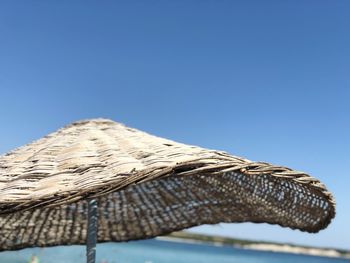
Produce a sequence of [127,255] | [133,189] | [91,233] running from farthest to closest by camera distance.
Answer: [127,255] → [133,189] → [91,233]

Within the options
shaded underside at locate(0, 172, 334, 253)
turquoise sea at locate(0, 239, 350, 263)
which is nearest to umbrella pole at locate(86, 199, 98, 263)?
shaded underside at locate(0, 172, 334, 253)

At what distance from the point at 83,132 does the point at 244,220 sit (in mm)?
1082

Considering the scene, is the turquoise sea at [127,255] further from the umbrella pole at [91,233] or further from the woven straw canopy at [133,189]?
the umbrella pole at [91,233]

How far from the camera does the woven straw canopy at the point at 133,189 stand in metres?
2.01

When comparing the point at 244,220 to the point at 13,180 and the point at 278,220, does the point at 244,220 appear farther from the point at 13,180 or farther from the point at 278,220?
the point at 13,180

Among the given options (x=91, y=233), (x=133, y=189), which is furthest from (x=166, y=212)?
(x=91, y=233)

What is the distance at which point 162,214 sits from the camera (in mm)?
3771

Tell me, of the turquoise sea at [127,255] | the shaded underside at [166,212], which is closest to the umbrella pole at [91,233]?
the shaded underside at [166,212]

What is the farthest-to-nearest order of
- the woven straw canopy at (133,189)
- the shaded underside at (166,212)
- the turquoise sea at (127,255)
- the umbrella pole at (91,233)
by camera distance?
the turquoise sea at (127,255), the shaded underside at (166,212), the umbrella pole at (91,233), the woven straw canopy at (133,189)

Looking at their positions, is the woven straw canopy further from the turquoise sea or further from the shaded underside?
the turquoise sea

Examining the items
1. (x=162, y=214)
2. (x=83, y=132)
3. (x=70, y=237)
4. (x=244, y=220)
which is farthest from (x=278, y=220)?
(x=70, y=237)

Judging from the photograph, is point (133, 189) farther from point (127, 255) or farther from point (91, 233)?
point (127, 255)

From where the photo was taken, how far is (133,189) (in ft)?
12.0

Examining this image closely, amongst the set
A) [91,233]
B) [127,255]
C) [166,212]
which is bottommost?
[91,233]
